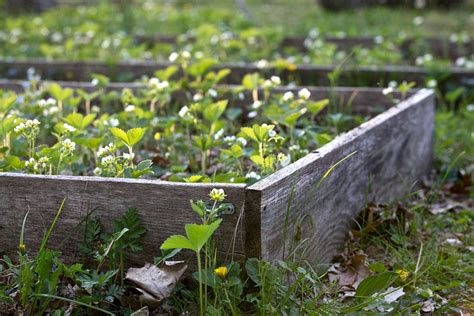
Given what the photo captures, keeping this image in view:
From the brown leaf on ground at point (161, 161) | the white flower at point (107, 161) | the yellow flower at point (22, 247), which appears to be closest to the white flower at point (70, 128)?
the white flower at point (107, 161)

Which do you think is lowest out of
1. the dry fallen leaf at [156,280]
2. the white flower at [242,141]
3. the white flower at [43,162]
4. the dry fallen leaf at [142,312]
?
the dry fallen leaf at [142,312]

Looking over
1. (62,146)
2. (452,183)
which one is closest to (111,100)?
(62,146)

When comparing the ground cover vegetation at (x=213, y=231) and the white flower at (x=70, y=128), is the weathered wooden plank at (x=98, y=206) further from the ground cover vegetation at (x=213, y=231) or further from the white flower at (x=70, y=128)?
the white flower at (x=70, y=128)

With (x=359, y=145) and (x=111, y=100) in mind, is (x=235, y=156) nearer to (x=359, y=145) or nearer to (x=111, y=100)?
(x=359, y=145)

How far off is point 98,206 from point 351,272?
2.89 ft

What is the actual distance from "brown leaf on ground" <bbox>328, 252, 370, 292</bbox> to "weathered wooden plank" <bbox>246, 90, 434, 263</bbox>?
7cm

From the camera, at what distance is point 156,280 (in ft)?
6.75

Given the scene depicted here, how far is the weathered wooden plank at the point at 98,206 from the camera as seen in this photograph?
2070mm

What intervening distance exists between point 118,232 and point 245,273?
0.38 m

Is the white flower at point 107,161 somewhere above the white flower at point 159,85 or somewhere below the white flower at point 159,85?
above

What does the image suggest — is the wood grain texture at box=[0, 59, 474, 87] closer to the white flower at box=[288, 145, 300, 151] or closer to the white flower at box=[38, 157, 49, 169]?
the white flower at box=[288, 145, 300, 151]

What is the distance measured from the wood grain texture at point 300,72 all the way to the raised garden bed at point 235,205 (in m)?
1.98

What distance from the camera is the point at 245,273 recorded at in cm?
206

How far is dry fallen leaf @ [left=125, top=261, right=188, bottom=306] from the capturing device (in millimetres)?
2053
